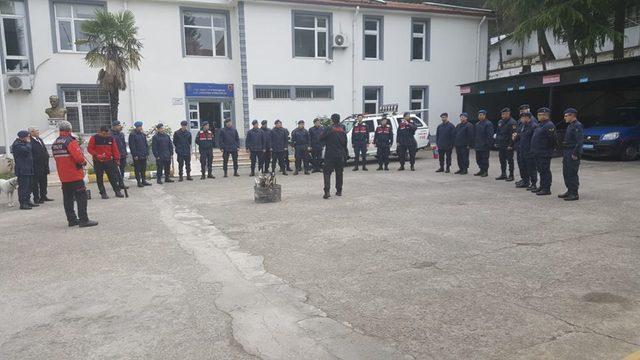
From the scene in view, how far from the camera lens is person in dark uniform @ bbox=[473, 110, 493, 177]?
13141 millimetres

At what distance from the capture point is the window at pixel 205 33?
66.6ft

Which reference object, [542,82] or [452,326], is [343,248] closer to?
[452,326]

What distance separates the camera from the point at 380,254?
20.3 feet

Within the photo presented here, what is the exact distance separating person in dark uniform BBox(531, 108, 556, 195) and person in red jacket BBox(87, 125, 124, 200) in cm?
976

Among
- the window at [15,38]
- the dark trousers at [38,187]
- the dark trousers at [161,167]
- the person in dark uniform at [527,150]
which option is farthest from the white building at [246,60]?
the person in dark uniform at [527,150]

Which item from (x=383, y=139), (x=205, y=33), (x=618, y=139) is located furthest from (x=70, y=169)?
(x=618, y=139)

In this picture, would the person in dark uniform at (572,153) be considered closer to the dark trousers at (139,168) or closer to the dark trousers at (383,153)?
the dark trousers at (383,153)

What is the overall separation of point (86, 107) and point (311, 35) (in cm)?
1019

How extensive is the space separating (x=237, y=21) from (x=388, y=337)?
18768mm

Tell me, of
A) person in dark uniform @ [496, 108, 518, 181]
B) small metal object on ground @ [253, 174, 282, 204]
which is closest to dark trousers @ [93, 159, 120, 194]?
small metal object on ground @ [253, 174, 282, 204]

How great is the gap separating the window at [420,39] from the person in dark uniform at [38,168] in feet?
58.6

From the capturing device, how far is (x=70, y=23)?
61.3 ft

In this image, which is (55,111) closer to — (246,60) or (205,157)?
Answer: (205,157)

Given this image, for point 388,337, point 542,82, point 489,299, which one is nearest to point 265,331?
point 388,337
